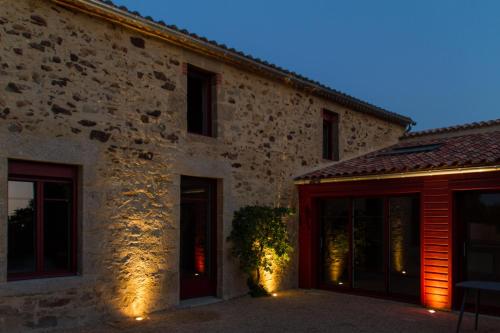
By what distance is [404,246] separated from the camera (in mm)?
8711

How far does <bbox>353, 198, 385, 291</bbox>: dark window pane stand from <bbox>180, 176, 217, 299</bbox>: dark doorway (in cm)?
301

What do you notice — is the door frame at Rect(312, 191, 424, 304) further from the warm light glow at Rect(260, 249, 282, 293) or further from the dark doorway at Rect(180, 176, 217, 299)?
the dark doorway at Rect(180, 176, 217, 299)

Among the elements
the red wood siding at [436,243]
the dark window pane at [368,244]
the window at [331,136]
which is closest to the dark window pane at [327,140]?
the window at [331,136]

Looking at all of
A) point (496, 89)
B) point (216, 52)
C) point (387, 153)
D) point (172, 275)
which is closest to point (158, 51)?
point (216, 52)

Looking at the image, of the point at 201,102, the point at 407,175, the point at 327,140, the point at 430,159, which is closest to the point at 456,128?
the point at 327,140

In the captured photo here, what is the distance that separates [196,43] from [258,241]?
3.84m

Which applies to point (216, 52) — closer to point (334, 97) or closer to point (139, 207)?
point (139, 207)

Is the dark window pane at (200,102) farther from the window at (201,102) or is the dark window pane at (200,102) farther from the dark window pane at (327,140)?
the dark window pane at (327,140)

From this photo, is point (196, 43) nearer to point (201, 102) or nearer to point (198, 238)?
point (201, 102)

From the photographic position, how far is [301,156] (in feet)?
33.6

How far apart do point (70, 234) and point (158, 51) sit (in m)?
3.28

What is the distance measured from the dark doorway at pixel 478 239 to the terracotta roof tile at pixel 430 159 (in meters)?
0.68

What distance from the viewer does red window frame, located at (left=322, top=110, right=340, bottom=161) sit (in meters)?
11.2

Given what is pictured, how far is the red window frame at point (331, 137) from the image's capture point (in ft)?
36.7
